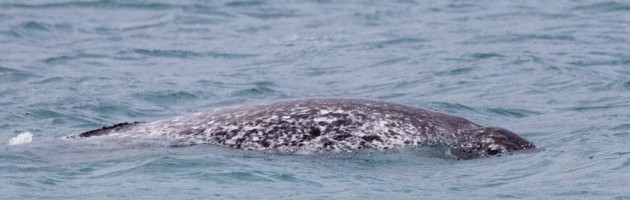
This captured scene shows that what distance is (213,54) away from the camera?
23.7 metres

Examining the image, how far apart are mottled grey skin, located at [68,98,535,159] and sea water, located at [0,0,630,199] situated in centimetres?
20

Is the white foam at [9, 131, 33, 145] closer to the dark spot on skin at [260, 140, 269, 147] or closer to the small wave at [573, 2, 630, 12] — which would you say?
the dark spot on skin at [260, 140, 269, 147]

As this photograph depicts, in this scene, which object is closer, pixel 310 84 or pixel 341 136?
pixel 341 136

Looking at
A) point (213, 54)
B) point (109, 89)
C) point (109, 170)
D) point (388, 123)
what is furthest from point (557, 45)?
point (109, 170)

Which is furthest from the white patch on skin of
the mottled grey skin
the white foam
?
the white foam

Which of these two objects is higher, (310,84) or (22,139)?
(22,139)

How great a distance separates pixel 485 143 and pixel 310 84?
7.71m

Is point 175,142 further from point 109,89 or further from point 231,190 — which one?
point 109,89

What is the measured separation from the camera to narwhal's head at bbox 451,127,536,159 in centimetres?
1261

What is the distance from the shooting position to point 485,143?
12.7m

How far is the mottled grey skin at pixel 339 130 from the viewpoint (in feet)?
41.5

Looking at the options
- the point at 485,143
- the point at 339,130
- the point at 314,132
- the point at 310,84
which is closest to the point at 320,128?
the point at 314,132

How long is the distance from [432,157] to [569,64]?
9666 mm

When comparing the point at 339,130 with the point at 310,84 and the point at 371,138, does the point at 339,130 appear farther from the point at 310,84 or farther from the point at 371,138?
the point at 310,84
